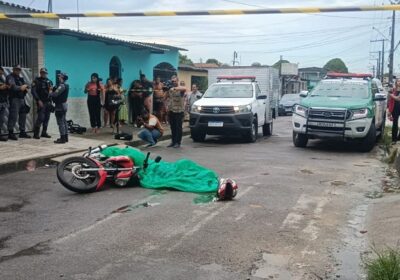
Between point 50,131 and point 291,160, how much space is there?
7135mm

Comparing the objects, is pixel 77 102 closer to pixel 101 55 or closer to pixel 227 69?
pixel 101 55

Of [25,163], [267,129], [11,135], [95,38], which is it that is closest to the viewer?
[25,163]

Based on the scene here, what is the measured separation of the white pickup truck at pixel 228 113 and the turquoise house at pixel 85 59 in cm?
385

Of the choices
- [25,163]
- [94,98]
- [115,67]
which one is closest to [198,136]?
[94,98]

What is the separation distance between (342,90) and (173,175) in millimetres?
7775

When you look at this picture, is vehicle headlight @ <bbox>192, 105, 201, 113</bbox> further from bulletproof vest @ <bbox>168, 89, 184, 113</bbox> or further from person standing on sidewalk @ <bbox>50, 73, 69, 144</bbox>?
person standing on sidewalk @ <bbox>50, 73, 69, 144</bbox>

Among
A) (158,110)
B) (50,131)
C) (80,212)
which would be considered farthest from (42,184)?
(158,110)

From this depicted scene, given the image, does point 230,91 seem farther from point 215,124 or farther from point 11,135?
point 11,135

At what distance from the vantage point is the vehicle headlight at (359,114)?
1355 centimetres

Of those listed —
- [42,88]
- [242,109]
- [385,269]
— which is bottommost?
[385,269]

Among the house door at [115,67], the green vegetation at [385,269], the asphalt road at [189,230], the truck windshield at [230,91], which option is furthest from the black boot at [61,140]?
the green vegetation at [385,269]

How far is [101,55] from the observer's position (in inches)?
728

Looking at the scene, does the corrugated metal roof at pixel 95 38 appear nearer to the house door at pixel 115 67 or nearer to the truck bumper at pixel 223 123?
the house door at pixel 115 67

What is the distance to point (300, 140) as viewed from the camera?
14.8 meters
